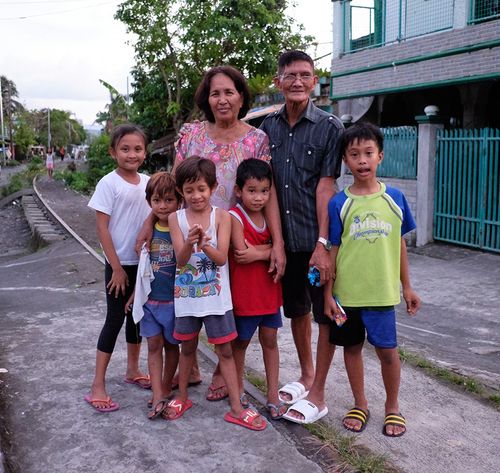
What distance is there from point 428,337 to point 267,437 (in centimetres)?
286

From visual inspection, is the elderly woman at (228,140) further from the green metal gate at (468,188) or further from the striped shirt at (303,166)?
the green metal gate at (468,188)

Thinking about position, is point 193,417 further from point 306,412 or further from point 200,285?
point 200,285

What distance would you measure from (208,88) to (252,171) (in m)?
0.59

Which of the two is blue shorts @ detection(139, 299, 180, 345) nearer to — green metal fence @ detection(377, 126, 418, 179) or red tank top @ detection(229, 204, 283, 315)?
red tank top @ detection(229, 204, 283, 315)

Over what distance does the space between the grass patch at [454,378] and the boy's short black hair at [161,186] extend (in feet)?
7.24

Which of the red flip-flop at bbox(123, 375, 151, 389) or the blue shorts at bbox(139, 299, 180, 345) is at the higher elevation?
the blue shorts at bbox(139, 299, 180, 345)

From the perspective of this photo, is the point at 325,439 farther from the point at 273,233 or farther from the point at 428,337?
the point at 428,337

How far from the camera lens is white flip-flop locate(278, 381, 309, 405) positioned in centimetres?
344

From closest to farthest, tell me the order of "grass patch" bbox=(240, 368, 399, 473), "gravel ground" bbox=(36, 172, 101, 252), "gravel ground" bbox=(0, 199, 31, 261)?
"grass patch" bbox=(240, 368, 399, 473), "gravel ground" bbox=(0, 199, 31, 261), "gravel ground" bbox=(36, 172, 101, 252)

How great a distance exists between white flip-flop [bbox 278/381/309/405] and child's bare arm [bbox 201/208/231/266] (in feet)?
3.29

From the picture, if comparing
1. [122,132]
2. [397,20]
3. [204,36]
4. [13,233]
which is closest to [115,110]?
[204,36]

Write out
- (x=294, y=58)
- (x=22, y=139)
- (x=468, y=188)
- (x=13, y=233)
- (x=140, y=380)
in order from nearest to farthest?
(x=294, y=58) → (x=140, y=380) → (x=468, y=188) → (x=13, y=233) → (x=22, y=139)

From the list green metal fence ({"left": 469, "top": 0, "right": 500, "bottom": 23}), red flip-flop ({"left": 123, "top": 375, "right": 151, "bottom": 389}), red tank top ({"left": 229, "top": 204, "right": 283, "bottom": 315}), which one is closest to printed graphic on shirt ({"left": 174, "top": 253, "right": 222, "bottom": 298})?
red tank top ({"left": 229, "top": 204, "right": 283, "bottom": 315})

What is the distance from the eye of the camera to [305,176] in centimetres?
322
